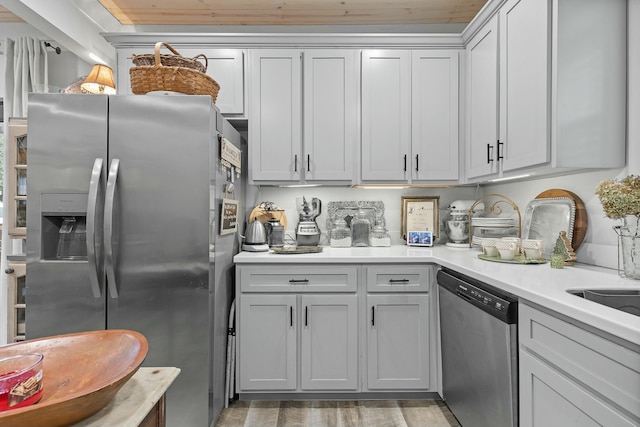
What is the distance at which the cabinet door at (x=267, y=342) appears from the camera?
214 cm

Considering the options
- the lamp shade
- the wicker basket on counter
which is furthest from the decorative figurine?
the lamp shade

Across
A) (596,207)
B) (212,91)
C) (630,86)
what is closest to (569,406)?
(596,207)

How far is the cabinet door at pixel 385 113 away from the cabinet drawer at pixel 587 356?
1444 millimetres

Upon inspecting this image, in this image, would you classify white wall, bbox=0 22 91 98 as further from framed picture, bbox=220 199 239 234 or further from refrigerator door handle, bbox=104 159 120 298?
framed picture, bbox=220 199 239 234

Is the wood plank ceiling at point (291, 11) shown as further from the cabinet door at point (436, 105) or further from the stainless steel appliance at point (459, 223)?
the stainless steel appliance at point (459, 223)

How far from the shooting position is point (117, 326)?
5.91ft

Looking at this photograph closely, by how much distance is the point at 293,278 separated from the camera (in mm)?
2148

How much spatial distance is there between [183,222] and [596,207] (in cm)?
212

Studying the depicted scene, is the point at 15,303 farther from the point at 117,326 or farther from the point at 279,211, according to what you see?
the point at 279,211

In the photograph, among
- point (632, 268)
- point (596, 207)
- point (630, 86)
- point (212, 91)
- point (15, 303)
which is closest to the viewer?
point (632, 268)

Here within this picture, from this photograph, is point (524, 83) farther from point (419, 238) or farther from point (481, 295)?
point (419, 238)

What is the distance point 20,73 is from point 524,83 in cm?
383

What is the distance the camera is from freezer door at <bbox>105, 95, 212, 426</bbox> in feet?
5.82

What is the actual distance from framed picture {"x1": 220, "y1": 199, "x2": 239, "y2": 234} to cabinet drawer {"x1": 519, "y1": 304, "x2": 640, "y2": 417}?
60.0 inches
